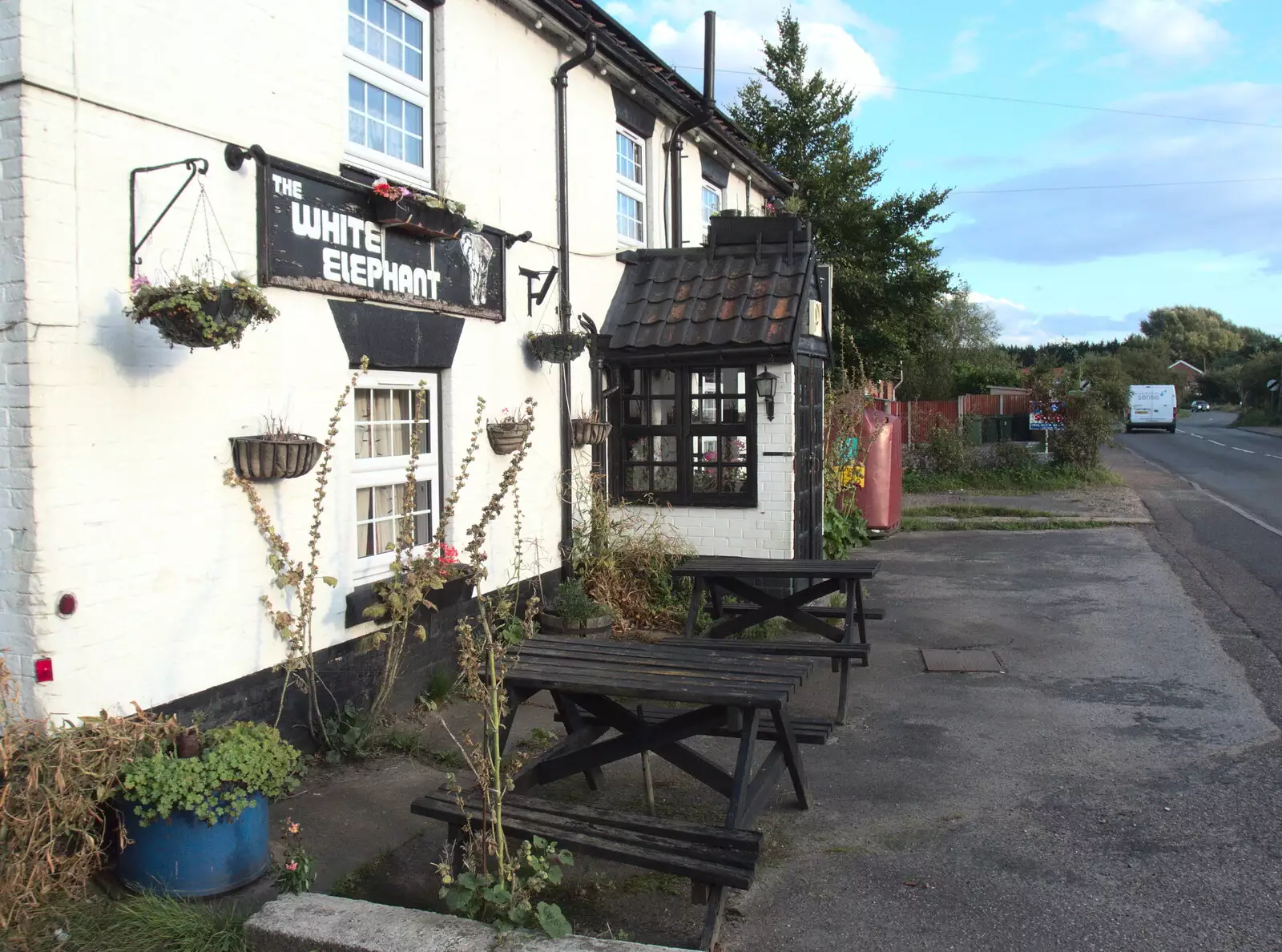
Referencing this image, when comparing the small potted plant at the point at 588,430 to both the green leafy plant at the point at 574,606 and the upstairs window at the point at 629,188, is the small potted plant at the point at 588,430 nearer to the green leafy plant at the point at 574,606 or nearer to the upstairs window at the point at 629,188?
the green leafy plant at the point at 574,606

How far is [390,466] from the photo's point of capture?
258 inches

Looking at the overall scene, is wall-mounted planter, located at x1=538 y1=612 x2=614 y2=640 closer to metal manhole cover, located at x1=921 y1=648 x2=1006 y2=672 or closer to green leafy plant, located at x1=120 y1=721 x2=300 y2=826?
metal manhole cover, located at x1=921 y1=648 x2=1006 y2=672

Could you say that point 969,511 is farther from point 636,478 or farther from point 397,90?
point 397,90

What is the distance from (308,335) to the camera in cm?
570

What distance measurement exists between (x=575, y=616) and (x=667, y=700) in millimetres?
3839


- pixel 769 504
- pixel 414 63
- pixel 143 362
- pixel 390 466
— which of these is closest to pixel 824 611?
pixel 769 504

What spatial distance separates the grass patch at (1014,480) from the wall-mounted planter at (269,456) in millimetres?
16109

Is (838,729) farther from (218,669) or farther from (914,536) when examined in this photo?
(914,536)

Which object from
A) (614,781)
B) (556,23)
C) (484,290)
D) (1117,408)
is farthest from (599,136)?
(1117,408)

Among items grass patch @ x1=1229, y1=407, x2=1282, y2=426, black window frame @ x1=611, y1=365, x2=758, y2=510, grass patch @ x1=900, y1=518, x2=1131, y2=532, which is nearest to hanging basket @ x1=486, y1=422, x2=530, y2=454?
black window frame @ x1=611, y1=365, x2=758, y2=510

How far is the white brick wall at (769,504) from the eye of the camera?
9125 mm

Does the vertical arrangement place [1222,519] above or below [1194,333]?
below

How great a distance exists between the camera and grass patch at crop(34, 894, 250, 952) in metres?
3.65

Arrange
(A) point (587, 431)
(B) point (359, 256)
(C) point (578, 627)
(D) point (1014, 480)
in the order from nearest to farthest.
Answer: (B) point (359, 256) < (C) point (578, 627) < (A) point (587, 431) < (D) point (1014, 480)
